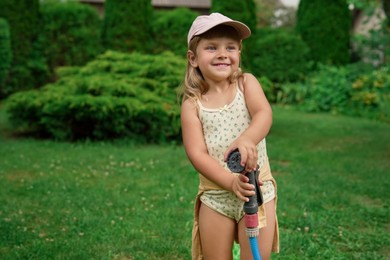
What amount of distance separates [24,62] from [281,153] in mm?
7713

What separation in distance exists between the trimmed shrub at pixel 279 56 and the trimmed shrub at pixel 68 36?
405cm

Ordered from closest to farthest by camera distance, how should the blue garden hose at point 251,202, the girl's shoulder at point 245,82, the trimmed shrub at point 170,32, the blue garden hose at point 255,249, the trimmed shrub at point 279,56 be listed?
the blue garden hose at point 251,202 → the blue garden hose at point 255,249 → the girl's shoulder at point 245,82 → the trimmed shrub at point 170,32 → the trimmed shrub at point 279,56

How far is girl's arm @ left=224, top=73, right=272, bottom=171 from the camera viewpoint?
1988 millimetres

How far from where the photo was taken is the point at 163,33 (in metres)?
13.2

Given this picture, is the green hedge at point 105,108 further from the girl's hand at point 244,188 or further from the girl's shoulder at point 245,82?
the girl's hand at point 244,188

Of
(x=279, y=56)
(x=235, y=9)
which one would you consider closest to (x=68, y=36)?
(x=235, y=9)

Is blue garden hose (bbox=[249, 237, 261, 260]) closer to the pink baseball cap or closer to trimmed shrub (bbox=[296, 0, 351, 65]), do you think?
the pink baseball cap

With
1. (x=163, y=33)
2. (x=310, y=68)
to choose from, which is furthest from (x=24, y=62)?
(x=310, y=68)

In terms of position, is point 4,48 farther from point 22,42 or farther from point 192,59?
point 192,59

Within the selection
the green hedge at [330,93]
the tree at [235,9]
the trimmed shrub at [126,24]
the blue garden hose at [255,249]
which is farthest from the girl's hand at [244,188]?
the trimmed shrub at [126,24]

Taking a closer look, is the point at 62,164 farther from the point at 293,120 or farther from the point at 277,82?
the point at 277,82

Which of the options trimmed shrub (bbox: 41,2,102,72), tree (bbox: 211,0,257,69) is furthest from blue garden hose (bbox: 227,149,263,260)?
trimmed shrub (bbox: 41,2,102,72)

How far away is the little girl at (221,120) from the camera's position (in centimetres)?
234

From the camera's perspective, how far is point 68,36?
13477 mm
